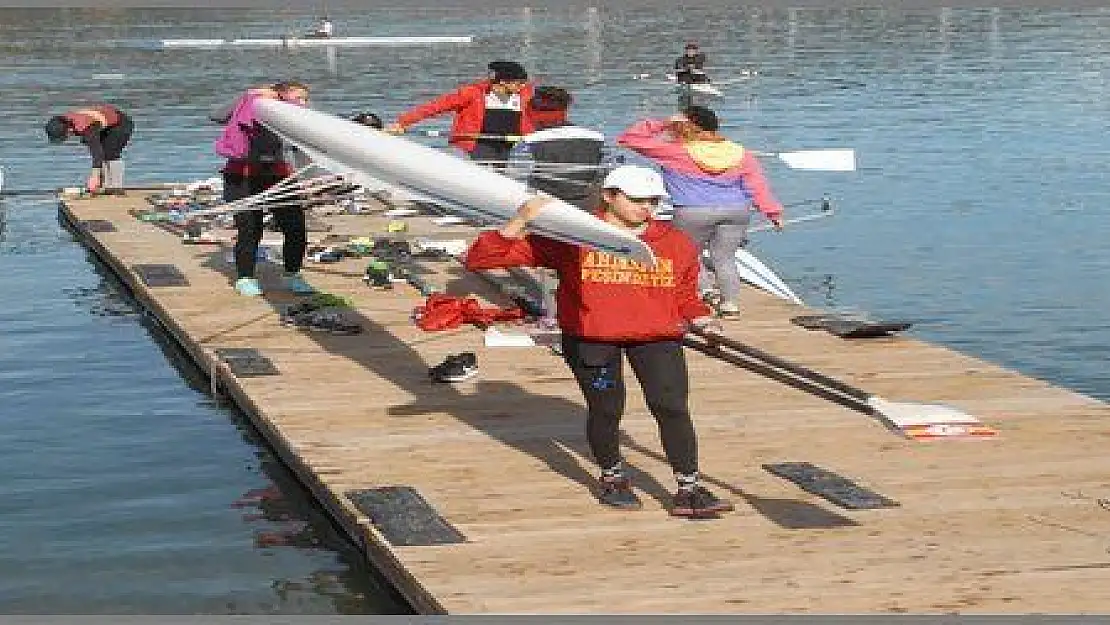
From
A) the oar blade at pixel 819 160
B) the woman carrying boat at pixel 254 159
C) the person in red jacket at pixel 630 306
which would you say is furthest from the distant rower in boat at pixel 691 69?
the person in red jacket at pixel 630 306

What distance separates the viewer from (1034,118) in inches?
2066

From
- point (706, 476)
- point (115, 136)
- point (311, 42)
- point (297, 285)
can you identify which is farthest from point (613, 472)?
point (311, 42)

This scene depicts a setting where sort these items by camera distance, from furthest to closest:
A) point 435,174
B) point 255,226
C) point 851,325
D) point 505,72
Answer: point 255,226
point 505,72
point 851,325
point 435,174

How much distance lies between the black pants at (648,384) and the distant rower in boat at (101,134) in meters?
17.9

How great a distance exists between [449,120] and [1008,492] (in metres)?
39.7

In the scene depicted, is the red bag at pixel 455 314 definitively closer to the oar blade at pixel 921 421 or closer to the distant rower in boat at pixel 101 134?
the oar blade at pixel 921 421

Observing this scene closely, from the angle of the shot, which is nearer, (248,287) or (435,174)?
(435,174)

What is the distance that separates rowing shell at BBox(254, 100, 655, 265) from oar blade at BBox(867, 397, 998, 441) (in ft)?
5.60

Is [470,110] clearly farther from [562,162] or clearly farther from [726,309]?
[726,309]

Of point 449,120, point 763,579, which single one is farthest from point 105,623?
point 449,120

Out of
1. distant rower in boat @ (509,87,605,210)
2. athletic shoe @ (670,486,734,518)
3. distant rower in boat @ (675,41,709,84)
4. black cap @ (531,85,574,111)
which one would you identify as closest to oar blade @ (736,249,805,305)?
black cap @ (531,85,574,111)

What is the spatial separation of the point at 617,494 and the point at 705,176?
552 cm

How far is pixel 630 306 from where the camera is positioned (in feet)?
41.4

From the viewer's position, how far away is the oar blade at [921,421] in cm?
1273
